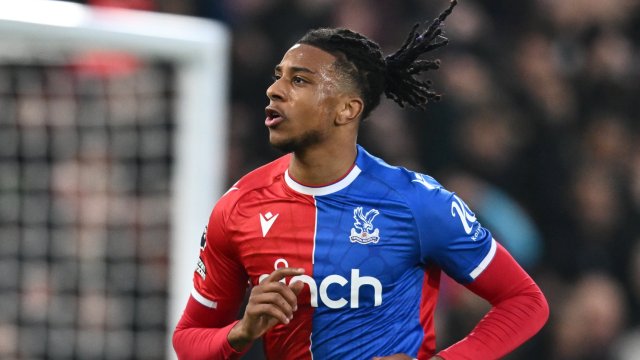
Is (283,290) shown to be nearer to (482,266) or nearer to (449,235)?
(449,235)

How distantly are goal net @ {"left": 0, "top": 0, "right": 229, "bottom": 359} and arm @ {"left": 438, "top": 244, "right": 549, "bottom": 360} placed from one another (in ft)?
7.85

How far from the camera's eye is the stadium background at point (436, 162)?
6.05 meters

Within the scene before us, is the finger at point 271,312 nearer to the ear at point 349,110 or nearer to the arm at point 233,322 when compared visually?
the arm at point 233,322

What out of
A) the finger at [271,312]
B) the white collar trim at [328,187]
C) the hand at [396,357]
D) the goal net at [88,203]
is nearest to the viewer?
the finger at [271,312]

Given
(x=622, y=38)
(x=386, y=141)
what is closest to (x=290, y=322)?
(x=386, y=141)

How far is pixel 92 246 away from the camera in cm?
609

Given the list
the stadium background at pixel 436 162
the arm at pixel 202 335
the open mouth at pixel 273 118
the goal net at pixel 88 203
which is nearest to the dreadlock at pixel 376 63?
the open mouth at pixel 273 118

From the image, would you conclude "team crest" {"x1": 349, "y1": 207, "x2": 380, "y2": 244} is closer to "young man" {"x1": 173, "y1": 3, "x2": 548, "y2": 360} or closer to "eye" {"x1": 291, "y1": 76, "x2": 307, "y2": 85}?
"young man" {"x1": 173, "y1": 3, "x2": 548, "y2": 360}

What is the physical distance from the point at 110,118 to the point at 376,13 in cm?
199

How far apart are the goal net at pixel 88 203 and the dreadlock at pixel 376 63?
2.14m

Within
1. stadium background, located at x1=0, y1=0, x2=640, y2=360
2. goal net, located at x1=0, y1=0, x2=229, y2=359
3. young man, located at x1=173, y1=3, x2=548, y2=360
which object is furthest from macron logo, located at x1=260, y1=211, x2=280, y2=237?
stadium background, located at x1=0, y1=0, x2=640, y2=360

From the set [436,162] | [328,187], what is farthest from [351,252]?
[436,162]

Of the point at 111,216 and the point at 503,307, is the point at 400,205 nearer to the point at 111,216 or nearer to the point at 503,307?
the point at 503,307

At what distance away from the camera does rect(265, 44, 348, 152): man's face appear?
346cm
